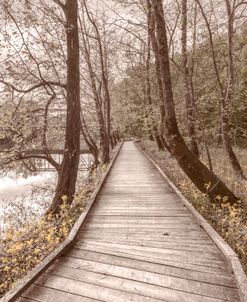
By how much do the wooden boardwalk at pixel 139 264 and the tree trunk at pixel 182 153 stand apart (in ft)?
3.08

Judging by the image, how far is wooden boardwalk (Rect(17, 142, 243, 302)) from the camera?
4090 millimetres

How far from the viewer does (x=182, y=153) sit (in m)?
8.46

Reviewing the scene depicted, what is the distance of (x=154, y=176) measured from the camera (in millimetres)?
13234

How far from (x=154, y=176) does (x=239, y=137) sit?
1108 inches

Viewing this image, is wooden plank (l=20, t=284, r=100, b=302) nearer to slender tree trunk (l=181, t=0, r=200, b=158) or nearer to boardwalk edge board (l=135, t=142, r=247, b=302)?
boardwalk edge board (l=135, t=142, r=247, b=302)

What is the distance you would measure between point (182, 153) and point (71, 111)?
3436mm

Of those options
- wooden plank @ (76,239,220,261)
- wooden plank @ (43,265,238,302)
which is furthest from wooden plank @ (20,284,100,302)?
wooden plank @ (76,239,220,261)

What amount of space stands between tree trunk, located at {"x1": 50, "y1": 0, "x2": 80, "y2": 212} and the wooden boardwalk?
2070 mm

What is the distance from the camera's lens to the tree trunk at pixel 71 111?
9.55m

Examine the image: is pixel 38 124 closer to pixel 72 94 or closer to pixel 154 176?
pixel 72 94

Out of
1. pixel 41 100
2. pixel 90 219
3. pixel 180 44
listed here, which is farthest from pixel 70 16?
pixel 180 44

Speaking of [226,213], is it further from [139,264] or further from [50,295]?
[50,295]

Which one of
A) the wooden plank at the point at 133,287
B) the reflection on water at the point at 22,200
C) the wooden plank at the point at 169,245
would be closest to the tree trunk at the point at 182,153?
the wooden plank at the point at 169,245

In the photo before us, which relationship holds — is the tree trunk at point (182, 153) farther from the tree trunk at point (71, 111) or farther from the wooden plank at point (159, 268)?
the wooden plank at point (159, 268)
